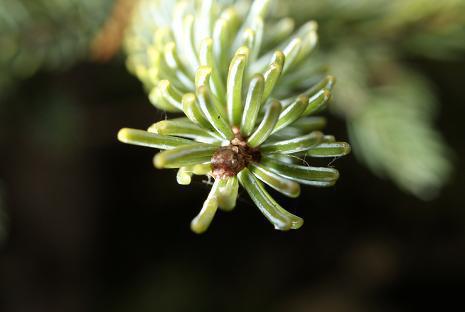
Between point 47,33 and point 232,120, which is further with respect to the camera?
point 47,33

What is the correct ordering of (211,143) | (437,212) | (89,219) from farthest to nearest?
(89,219), (437,212), (211,143)

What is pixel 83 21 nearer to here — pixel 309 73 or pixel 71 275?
pixel 309 73

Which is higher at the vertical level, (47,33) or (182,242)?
(47,33)

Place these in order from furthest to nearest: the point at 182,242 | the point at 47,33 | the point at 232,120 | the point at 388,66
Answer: the point at 182,242
the point at 388,66
the point at 47,33
the point at 232,120

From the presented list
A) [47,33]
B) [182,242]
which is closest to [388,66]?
[47,33]

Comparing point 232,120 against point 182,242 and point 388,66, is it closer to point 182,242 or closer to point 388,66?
point 388,66

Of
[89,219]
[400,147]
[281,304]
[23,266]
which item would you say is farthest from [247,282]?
[400,147]

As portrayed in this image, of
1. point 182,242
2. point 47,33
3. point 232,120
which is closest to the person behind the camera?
point 232,120
